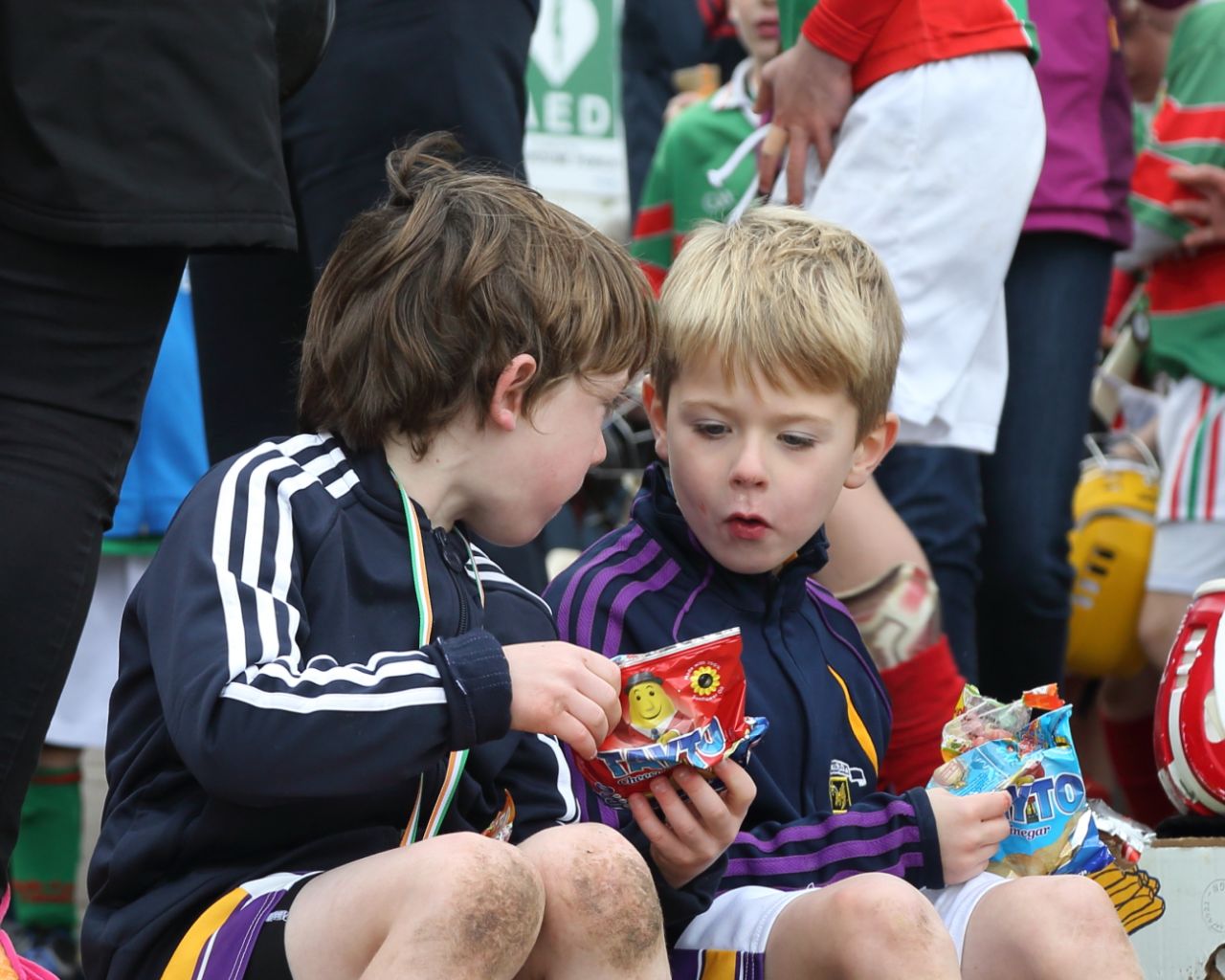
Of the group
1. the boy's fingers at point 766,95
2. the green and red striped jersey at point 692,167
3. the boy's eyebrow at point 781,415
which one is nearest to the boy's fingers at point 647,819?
the boy's eyebrow at point 781,415

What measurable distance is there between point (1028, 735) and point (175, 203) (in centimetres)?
124

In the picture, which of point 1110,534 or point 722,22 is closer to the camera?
point 1110,534

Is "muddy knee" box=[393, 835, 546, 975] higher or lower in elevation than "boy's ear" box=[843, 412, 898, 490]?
higher

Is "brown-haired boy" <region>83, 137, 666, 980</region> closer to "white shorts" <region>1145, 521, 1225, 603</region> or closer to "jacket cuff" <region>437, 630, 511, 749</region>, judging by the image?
"jacket cuff" <region>437, 630, 511, 749</region>

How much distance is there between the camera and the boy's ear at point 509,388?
2010mm

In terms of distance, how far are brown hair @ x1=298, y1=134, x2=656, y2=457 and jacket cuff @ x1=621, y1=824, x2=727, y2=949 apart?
1.76 feet

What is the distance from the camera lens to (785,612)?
2447 mm

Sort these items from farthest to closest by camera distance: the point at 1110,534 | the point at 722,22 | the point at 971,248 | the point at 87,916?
the point at 722,22 → the point at 1110,534 → the point at 971,248 → the point at 87,916

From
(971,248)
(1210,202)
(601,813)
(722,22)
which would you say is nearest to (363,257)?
(601,813)

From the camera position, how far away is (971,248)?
9.52ft

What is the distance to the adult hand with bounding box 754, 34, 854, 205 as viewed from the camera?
2941 mm

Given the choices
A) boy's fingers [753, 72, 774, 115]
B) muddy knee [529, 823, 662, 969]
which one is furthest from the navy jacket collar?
boy's fingers [753, 72, 774, 115]

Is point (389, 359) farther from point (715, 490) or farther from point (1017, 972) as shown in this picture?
point (1017, 972)

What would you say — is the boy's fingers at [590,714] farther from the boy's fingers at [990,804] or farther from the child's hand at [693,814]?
the boy's fingers at [990,804]
